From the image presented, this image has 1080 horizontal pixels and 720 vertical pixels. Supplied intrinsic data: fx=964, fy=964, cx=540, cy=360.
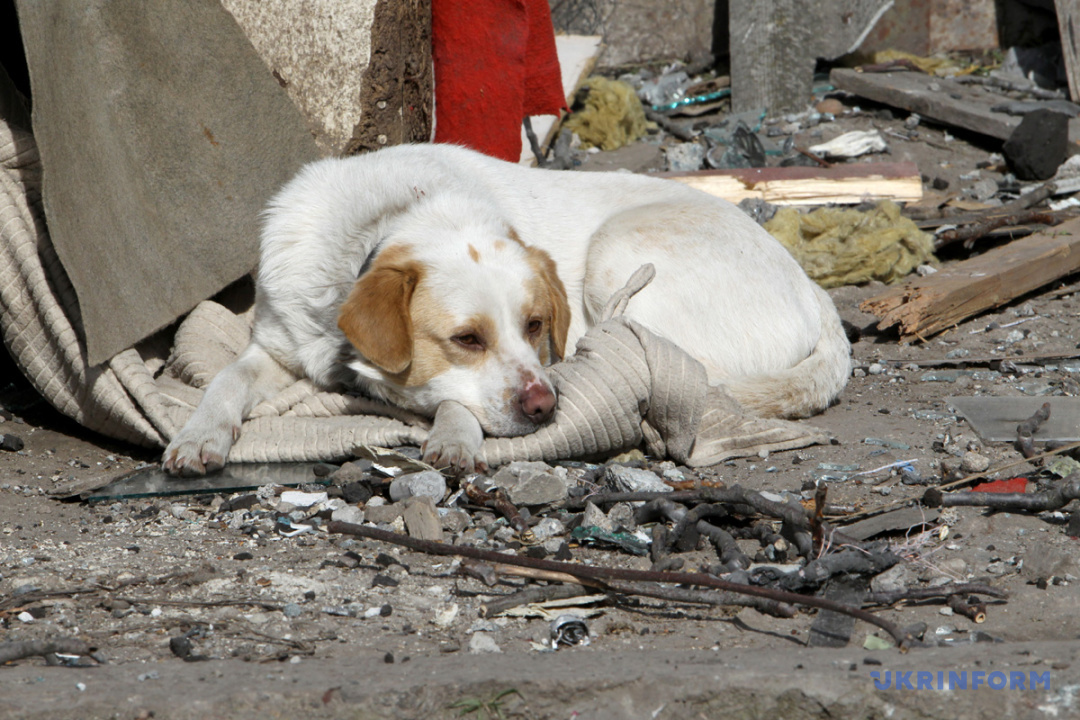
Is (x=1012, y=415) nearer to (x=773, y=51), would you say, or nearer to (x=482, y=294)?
(x=482, y=294)

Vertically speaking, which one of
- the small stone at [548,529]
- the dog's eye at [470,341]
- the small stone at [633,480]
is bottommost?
the small stone at [548,529]

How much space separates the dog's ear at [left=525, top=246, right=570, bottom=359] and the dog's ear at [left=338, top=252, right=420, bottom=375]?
457 mm

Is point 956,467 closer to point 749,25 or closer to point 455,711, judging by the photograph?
point 455,711

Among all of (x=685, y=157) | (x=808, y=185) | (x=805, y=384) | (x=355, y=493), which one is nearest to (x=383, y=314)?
(x=355, y=493)

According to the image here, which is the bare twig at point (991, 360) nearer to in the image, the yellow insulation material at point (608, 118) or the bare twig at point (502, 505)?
the bare twig at point (502, 505)

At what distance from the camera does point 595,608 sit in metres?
2.40

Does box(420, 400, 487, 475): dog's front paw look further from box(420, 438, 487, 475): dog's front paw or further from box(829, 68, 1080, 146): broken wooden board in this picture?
box(829, 68, 1080, 146): broken wooden board

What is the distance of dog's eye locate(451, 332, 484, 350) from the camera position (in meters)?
3.31

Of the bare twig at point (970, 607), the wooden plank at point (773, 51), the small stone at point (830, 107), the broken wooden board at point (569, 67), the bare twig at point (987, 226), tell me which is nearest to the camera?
the bare twig at point (970, 607)

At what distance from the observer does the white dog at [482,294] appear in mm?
3291

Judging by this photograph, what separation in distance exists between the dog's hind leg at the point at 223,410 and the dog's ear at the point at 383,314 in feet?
1.93

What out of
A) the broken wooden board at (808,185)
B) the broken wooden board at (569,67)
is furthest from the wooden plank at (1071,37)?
the broken wooden board at (569,67)

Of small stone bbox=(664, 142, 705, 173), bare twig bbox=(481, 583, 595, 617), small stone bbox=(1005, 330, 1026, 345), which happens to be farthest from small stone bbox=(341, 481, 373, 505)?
small stone bbox=(664, 142, 705, 173)

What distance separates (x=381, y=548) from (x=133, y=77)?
243 centimetres
